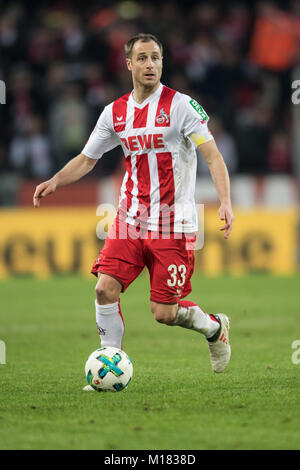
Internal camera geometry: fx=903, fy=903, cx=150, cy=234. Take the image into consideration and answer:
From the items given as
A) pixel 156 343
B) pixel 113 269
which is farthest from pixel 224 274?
pixel 113 269

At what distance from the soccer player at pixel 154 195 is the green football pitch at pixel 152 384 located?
1.67ft

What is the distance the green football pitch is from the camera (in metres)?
4.67

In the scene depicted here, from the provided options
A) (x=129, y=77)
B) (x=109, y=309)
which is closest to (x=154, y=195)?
(x=109, y=309)

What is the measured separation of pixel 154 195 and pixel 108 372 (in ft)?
4.16

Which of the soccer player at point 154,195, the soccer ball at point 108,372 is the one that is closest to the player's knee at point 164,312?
the soccer player at point 154,195

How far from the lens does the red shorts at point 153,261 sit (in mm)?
6160

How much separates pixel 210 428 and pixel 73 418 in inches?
32.2

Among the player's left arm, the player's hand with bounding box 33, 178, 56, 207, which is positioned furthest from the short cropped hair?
the player's hand with bounding box 33, 178, 56, 207

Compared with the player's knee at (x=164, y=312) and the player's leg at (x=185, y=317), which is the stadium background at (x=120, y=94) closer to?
the player's leg at (x=185, y=317)

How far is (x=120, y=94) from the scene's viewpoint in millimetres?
16359

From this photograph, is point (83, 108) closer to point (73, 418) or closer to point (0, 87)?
point (0, 87)

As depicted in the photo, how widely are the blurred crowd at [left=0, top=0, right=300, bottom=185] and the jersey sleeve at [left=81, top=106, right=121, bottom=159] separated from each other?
912 centimetres

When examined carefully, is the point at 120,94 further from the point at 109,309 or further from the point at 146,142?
the point at 109,309
